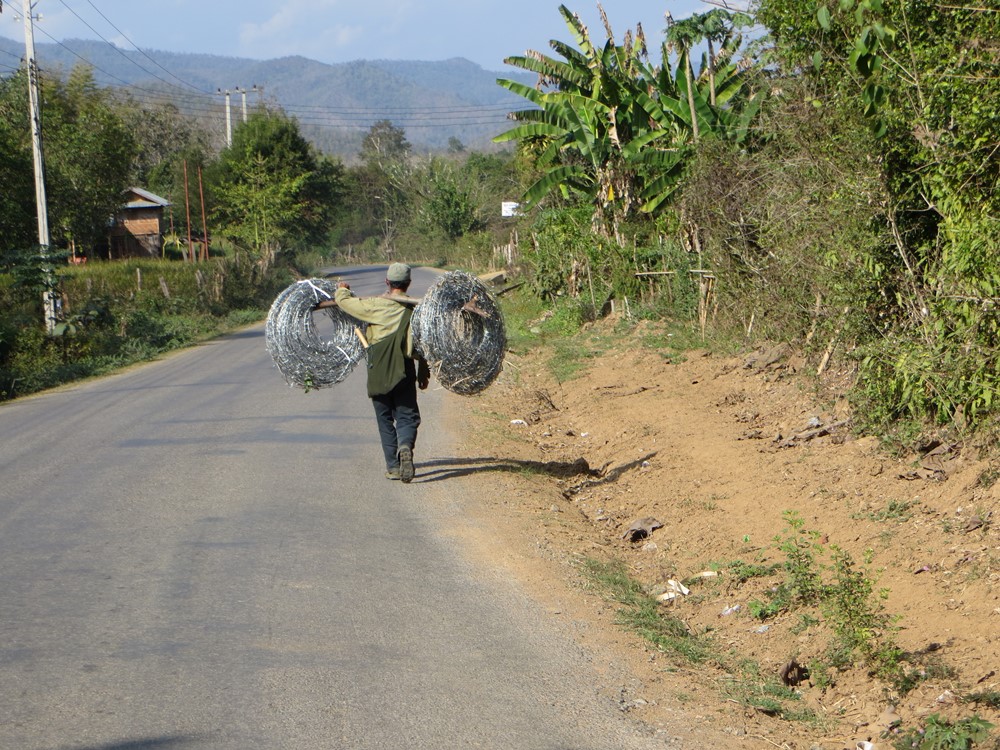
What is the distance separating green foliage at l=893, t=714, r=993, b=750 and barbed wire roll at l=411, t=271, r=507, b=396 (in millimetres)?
5385

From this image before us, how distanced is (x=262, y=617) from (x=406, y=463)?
3656mm

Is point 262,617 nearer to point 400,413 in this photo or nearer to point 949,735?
point 949,735

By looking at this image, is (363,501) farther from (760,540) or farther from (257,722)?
(257,722)

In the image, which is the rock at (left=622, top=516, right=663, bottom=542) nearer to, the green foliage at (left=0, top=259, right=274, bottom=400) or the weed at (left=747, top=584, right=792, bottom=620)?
the weed at (left=747, top=584, right=792, bottom=620)

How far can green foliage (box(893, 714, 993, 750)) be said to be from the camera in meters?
4.37

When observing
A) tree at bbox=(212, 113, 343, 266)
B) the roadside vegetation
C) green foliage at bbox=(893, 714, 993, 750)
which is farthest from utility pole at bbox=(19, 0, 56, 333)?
tree at bbox=(212, 113, 343, 266)

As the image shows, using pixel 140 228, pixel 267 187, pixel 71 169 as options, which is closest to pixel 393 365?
pixel 71 169

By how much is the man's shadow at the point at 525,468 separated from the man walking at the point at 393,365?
0.57 metres

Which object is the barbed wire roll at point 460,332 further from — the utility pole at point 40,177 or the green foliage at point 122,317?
the utility pole at point 40,177

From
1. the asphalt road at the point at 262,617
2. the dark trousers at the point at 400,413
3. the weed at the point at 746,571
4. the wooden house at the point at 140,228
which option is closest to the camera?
the asphalt road at the point at 262,617

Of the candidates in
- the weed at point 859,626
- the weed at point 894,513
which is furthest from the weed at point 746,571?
the weed at point 859,626

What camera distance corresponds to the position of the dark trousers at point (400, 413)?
947 cm

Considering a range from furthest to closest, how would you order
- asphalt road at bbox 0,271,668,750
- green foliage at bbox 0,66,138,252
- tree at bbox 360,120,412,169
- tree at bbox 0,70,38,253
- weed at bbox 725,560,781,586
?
tree at bbox 360,120,412,169 → green foliage at bbox 0,66,138,252 → tree at bbox 0,70,38,253 → weed at bbox 725,560,781,586 → asphalt road at bbox 0,271,668,750

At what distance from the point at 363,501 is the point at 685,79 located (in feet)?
42.7
